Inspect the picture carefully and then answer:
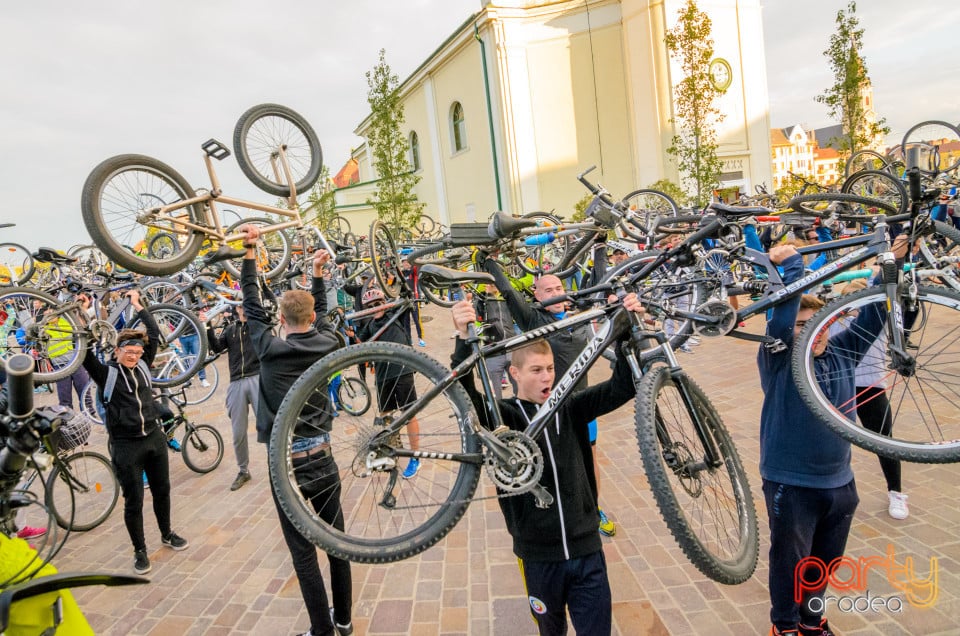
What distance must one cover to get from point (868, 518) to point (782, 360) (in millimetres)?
2423

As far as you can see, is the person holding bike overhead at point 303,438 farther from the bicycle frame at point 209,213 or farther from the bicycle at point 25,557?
the bicycle at point 25,557

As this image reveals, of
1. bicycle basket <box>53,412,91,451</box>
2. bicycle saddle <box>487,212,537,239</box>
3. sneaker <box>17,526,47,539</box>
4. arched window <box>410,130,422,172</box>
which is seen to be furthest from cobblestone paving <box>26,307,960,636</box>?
arched window <box>410,130,422,172</box>

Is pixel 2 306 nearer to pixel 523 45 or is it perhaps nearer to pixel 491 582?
pixel 491 582

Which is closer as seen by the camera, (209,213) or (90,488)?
(209,213)

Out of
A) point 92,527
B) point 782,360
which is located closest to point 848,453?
point 782,360

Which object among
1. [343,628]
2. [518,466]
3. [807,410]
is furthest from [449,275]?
[343,628]

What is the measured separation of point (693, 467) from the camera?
2.55 metres

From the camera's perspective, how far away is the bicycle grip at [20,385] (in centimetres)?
177

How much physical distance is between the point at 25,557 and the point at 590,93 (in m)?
26.5

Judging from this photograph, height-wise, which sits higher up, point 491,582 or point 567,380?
point 567,380

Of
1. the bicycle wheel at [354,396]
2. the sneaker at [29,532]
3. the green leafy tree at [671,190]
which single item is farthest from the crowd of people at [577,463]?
the green leafy tree at [671,190]

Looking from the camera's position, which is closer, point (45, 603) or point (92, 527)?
point (45, 603)

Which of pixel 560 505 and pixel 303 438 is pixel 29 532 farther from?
pixel 560 505

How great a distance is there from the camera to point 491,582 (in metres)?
4.08
